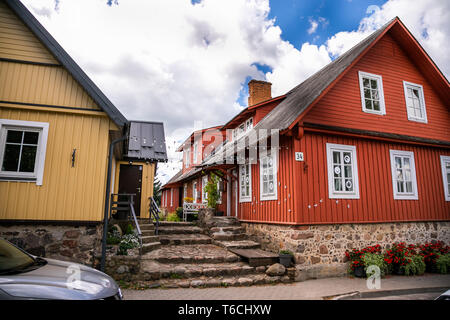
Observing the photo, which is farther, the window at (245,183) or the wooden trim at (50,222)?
the window at (245,183)

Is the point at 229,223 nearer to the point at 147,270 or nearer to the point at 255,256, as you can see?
the point at 255,256

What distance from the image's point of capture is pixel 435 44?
12.0m

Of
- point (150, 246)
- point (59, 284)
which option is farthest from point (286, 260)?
point (59, 284)

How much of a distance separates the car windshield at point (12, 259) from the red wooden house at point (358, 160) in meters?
6.40

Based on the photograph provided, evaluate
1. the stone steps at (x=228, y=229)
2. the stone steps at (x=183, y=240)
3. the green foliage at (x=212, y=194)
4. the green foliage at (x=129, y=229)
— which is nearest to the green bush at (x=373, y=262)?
the stone steps at (x=228, y=229)

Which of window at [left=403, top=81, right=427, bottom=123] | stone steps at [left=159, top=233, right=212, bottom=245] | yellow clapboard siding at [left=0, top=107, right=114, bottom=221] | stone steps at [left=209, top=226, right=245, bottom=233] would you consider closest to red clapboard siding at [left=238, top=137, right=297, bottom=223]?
stone steps at [left=209, top=226, right=245, bottom=233]

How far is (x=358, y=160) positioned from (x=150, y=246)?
7.37 metres

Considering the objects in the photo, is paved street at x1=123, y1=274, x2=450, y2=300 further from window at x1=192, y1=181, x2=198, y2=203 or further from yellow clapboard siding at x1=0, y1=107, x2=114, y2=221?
window at x1=192, y1=181, x2=198, y2=203

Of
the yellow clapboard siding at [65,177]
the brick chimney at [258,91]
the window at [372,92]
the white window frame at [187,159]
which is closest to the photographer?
the yellow clapboard siding at [65,177]

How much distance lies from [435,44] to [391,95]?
3678mm

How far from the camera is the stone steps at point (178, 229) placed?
11602mm

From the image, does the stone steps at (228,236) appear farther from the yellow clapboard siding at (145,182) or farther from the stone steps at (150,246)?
the yellow clapboard siding at (145,182)

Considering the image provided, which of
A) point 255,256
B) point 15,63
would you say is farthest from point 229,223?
point 15,63

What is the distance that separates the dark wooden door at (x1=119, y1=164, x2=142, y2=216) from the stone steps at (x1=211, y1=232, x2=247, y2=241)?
4.68 metres
